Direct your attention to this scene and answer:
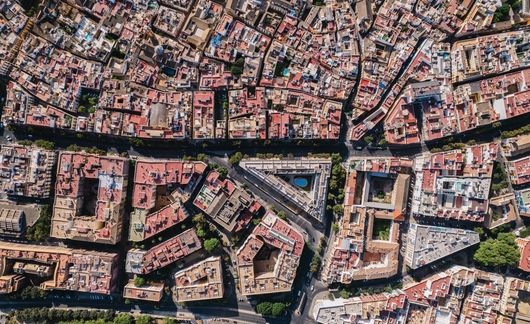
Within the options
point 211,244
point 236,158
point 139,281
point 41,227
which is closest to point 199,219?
point 211,244

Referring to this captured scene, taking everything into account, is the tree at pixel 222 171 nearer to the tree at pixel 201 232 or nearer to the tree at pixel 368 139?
the tree at pixel 201 232

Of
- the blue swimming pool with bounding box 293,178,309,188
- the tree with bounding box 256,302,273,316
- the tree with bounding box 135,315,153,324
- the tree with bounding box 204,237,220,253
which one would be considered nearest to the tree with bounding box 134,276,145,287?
the tree with bounding box 135,315,153,324

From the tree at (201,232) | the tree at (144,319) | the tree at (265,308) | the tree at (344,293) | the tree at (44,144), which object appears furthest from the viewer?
the tree at (344,293)

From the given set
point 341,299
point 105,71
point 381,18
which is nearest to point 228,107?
point 105,71

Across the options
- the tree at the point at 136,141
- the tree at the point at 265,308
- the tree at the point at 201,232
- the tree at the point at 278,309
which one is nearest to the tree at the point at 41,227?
the tree at the point at 136,141

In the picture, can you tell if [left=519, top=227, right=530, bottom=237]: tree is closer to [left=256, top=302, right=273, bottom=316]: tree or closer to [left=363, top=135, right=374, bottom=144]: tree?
[left=363, top=135, right=374, bottom=144]: tree

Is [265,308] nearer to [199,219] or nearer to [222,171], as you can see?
[199,219]
